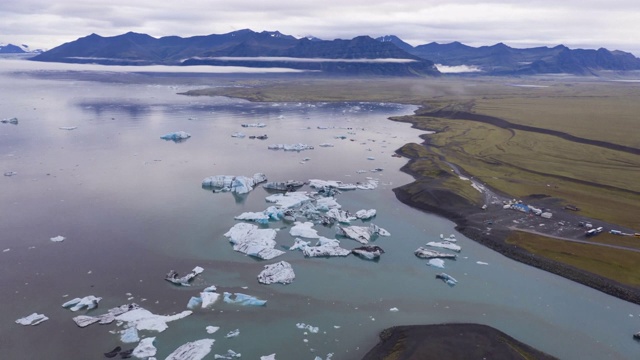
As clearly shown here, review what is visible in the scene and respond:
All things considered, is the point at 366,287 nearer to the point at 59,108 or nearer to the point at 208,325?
the point at 208,325

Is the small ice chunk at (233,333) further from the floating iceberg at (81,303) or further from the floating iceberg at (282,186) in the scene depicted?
the floating iceberg at (282,186)

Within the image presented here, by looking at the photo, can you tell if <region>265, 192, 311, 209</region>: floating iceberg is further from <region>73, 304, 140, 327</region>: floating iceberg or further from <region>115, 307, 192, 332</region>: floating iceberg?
<region>73, 304, 140, 327</region>: floating iceberg

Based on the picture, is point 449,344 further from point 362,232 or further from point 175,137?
point 175,137

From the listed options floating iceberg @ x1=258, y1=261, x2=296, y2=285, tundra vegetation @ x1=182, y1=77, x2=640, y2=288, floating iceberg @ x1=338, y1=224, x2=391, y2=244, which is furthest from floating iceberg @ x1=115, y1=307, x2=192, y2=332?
tundra vegetation @ x1=182, y1=77, x2=640, y2=288

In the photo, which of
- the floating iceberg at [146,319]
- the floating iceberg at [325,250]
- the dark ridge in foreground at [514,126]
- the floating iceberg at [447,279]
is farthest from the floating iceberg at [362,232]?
the dark ridge in foreground at [514,126]

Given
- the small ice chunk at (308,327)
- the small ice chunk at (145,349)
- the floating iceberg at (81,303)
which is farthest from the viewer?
the floating iceberg at (81,303)

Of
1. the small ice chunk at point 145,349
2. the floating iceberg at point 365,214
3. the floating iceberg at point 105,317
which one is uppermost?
the floating iceberg at point 365,214

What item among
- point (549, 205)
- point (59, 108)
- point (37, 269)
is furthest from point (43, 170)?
point (59, 108)
